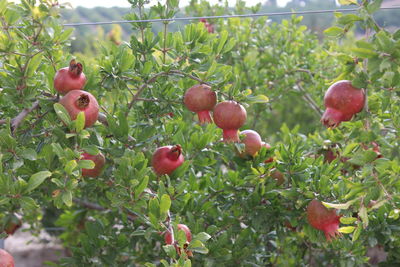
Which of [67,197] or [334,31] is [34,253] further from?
[334,31]

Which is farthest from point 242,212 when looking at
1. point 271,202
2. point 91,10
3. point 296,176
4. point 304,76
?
point 91,10

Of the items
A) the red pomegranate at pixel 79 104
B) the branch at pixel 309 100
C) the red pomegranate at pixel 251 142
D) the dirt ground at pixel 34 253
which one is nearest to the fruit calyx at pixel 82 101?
the red pomegranate at pixel 79 104

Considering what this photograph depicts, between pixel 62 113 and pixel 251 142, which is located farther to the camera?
pixel 251 142

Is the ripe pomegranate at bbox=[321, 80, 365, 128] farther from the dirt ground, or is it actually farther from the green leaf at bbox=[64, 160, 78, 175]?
the dirt ground

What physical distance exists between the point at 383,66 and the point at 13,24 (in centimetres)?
96

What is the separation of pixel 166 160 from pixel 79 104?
0.36m

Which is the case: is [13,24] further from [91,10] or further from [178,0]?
[91,10]

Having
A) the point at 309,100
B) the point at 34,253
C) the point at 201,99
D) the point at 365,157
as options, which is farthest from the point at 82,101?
the point at 34,253

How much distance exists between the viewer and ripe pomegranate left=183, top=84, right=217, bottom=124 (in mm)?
1366

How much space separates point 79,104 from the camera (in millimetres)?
1218

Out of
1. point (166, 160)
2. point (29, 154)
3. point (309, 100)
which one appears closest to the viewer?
point (29, 154)

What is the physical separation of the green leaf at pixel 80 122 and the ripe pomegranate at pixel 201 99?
322mm

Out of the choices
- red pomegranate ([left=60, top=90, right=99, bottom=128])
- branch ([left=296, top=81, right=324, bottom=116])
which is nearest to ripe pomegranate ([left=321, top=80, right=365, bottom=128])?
red pomegranate ([left=60, top=90, right=99, bottom=128])

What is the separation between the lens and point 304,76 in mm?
2793
